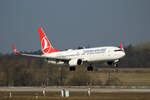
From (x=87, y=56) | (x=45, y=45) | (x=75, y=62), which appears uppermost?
(x=45, y=45)

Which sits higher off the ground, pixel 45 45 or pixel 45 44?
pixel 45 44

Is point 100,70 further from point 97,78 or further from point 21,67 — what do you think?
point 21,67

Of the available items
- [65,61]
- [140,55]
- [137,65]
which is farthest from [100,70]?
[65,61]

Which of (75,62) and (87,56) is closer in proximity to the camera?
(87,56)

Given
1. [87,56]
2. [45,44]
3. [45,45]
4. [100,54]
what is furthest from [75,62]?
[45,44]

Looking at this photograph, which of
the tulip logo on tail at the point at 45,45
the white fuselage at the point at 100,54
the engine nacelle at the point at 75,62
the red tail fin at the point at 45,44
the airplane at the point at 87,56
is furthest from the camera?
the tulip logo on tail at the point at 45,45

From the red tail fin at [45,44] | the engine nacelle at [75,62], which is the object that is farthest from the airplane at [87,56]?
the red tail fin at [45,44]

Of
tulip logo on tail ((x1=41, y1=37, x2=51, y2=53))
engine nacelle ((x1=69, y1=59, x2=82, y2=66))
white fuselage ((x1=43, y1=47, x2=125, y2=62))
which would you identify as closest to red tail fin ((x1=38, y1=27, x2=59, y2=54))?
tulip logo on tail ((x1=41, y1=37, x2=51, y2=53))

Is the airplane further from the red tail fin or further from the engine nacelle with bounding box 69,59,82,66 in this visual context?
the red tail fin

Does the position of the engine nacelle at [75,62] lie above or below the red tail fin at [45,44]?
below

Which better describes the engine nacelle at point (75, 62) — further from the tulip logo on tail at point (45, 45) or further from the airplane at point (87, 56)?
the tulip logo on tail at point (45, 45)

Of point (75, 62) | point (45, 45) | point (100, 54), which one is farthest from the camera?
point (45, 45)

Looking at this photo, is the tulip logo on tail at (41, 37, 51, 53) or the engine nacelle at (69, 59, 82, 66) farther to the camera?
the tulip logo on tail at (41, 37, 51, 53)

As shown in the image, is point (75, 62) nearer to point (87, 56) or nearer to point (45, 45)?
point (87, 56)
